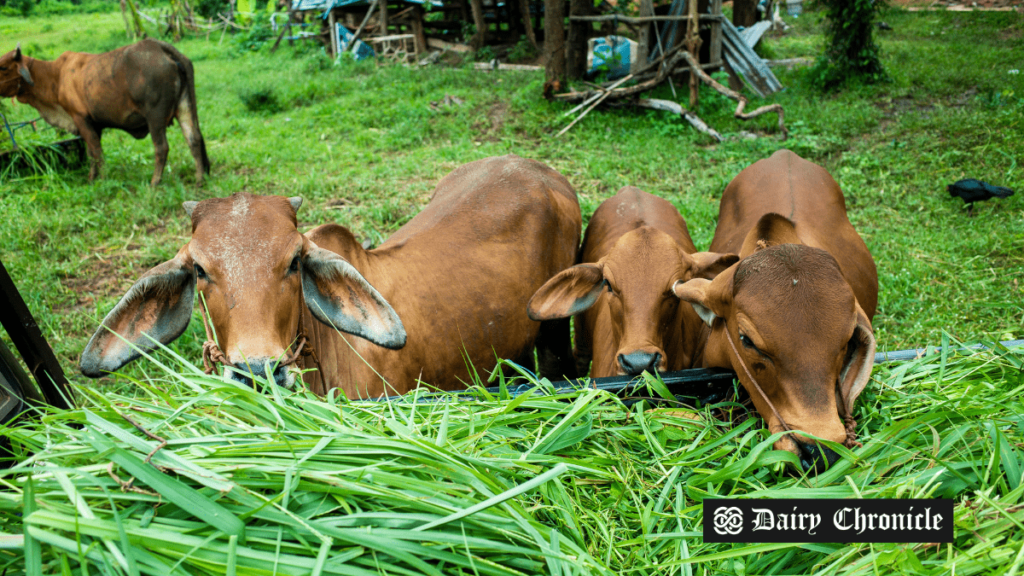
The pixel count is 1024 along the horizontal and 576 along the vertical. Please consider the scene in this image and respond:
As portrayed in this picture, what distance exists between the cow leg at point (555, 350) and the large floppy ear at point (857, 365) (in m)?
2.38

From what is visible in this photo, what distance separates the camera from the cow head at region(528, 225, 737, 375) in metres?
3.22

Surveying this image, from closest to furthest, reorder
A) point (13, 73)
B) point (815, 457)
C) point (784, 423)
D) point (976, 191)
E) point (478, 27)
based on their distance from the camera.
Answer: point (815, 457) < point (784, 423) < point (976, 191) < point (13, 73) < point (478, 27)

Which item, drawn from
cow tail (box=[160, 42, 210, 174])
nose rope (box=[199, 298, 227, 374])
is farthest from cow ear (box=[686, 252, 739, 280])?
cow tail (box=[160, 42, 210, 174])

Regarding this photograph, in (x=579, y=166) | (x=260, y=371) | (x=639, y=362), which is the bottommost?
(x=579, y=166)

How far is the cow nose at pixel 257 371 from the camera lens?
7.51 feet

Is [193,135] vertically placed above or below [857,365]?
above

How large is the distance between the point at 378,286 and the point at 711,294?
5.64ft

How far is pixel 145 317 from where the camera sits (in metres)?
2.67

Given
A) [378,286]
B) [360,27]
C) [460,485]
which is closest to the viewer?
[460,485]

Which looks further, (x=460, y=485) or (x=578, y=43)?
(x=578, y=43)

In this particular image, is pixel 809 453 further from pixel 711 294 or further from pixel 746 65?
pixel 746 65

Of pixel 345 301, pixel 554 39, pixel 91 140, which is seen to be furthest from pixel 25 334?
pixel 554 39

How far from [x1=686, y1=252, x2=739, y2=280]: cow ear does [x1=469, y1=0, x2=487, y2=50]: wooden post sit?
1576 cm

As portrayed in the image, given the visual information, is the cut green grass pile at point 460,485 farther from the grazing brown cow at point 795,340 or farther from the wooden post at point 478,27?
the wooden post at point 478,27
